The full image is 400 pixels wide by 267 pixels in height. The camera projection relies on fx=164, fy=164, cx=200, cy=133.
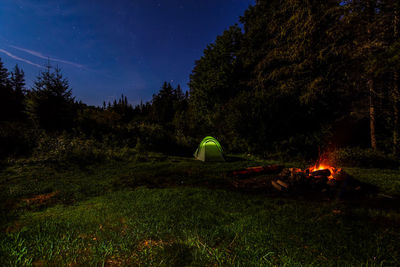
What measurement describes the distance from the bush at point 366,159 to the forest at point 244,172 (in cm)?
7

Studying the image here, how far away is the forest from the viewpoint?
263 centimetres

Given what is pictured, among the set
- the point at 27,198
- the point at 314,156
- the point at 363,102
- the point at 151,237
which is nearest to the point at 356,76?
the point at 363,102

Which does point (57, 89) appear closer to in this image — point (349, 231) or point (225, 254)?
point (225, 254)

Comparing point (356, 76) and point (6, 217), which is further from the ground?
point (356, 76)

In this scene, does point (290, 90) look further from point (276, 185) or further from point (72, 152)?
point (72, 152)

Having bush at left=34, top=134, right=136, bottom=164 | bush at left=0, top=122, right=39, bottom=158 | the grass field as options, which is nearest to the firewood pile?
the grass field

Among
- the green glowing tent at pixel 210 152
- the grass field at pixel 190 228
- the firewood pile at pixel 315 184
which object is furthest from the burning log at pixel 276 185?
the green glowing tent at pixel 210 152

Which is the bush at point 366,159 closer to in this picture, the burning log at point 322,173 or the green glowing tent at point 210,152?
the burning log at point 322,173

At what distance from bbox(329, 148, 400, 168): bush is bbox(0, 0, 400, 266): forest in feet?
0.23

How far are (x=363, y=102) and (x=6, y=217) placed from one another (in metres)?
18.2

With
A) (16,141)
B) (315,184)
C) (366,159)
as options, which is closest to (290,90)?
(366,159)

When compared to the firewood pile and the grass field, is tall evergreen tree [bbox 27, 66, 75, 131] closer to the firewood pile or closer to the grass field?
the grass field

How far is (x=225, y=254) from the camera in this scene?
244 cm

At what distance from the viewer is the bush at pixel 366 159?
382 inches
